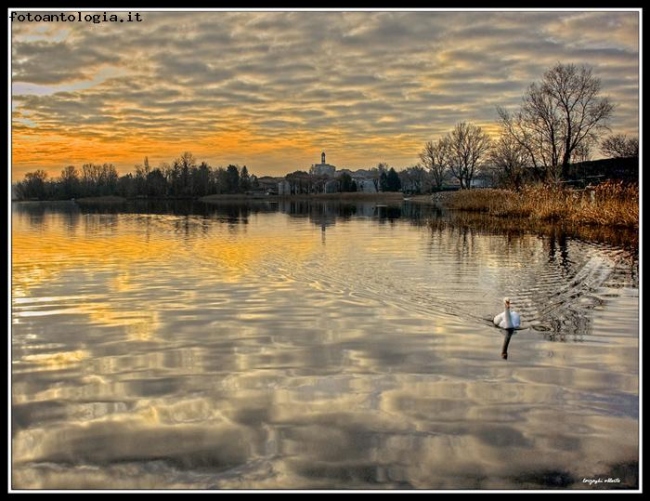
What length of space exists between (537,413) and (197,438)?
11.9 feet

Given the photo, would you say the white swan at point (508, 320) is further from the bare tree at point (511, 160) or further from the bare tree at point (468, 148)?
the bare tree at point (468, 148)

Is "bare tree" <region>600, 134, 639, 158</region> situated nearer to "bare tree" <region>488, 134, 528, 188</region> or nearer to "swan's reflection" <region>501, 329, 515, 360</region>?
"bare tree" <region>488, 134, 528, 188</region>

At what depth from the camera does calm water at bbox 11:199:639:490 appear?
5652mm

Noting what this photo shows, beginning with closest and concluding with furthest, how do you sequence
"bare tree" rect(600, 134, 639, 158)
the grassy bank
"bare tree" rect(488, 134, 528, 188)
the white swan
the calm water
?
the calm water, the white swan, the grassy bank, "bare tree" rect(488, 134, 528, 188), "bare tree" rect(600, 134, 639, 158)

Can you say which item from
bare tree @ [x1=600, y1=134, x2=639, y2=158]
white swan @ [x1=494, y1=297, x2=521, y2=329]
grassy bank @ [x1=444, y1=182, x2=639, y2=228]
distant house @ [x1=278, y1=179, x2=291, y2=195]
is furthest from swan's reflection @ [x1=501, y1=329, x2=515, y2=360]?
distant house @ [x1=278, y1=179, x2=291, y2=195]

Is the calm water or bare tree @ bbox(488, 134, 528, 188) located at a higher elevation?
bare tree @ bbox(488, 134, 528, 188)

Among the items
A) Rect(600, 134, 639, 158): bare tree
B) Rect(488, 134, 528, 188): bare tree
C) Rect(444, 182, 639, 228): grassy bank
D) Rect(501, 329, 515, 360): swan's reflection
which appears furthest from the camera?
Rect(600, 134, 639, 158): bare tree

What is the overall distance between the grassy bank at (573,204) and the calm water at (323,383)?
1408 centimetres

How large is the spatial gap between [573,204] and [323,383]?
30.4 m

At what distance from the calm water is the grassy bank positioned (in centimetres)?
1408

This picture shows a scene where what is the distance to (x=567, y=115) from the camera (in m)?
57.9
